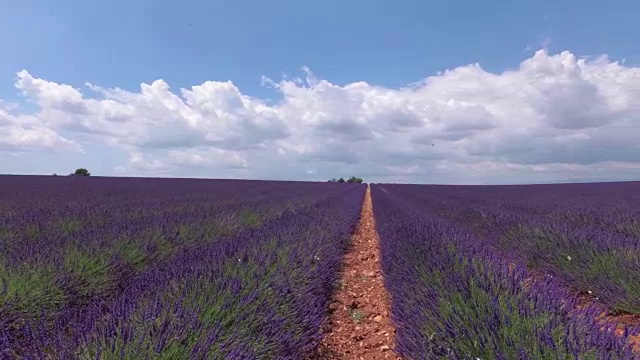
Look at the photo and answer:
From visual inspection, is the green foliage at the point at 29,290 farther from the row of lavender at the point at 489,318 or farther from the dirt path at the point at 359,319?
the row of lavender at the point at 489,318

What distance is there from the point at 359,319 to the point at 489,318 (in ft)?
5.23

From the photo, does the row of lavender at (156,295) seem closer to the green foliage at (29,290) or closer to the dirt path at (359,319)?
the green foliage at (29,290)

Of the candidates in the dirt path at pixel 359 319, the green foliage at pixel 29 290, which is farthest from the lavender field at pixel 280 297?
the dirt path at pixel 359 319

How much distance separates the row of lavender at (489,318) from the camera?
1.77 m

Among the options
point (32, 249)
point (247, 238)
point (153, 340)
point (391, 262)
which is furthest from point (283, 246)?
point (153, 340)

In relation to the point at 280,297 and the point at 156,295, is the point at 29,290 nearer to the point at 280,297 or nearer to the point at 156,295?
the point at 156,295

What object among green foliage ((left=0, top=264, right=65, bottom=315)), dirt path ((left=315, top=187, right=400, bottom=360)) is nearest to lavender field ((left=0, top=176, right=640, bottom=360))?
green foliage ((left=0, top=264, right=65, bottom=315))

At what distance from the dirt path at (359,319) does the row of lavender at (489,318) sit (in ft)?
0.75

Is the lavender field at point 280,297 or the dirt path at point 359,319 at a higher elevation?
the lavender field at point 280,297

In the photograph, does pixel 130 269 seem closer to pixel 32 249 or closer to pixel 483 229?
pixel 32 249

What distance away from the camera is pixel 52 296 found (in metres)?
3.03

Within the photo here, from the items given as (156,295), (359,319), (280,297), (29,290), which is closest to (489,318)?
(280,297)

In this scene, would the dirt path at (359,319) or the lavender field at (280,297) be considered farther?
the dirt path at (359,319)

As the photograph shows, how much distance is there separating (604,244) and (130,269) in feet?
17.3
